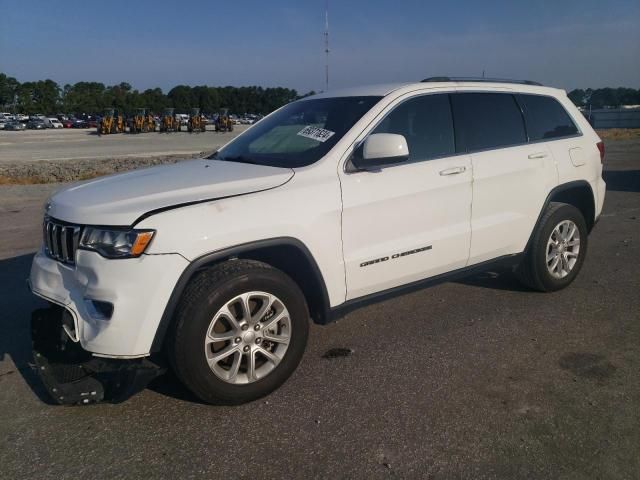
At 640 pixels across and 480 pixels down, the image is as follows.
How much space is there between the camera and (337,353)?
3.98 metres

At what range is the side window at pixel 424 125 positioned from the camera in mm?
3963

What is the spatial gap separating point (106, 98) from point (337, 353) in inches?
5034

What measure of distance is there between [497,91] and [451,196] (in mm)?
1202

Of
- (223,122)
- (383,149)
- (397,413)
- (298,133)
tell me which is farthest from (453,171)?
(223,122)

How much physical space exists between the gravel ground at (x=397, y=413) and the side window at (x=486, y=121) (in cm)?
142

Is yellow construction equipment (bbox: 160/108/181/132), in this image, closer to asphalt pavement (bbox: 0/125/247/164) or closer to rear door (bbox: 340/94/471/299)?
asphalt pavement (bbox: 0/125/247/164)

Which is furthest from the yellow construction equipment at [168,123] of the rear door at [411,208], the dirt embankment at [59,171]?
the rear door at [411,208]

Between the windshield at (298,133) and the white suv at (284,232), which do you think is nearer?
the white suv at (284,232)

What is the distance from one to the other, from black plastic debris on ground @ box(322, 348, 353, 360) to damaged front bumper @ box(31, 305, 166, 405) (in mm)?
1253

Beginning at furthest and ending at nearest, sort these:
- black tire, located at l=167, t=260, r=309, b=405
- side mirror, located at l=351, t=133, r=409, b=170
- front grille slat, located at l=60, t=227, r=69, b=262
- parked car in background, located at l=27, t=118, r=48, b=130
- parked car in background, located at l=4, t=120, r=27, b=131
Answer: parked car in background, located at l=27, t=118, r=48, b=130 → parked car in background, located at l=4, t=120, r=27, b=131 → side mirror, located at l=351, t=133, r=409, b=170 → front grille slat, located at l=60, t=227, r=69, b=262 → black tire, located at l=167, t=260, r=309, b=405

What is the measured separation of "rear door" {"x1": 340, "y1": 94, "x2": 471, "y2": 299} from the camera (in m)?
3.59

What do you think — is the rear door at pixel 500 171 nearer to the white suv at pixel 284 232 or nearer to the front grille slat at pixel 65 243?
the white suv at pixel 284 232

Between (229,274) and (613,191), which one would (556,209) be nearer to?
(229,274)

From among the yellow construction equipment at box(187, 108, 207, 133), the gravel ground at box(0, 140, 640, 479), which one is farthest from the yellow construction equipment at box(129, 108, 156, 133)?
the gravel ground at box(0, 140, 640, 479)
